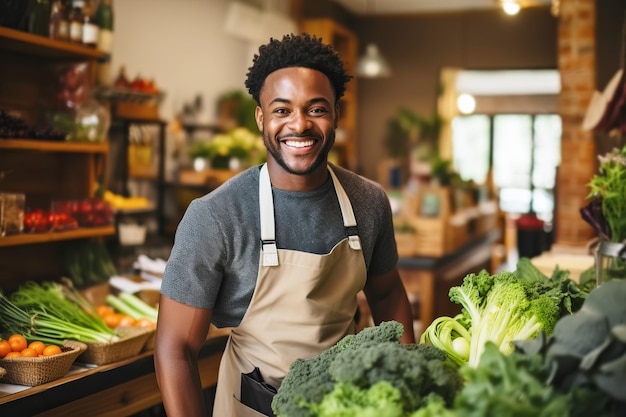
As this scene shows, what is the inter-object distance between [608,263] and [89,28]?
8.54ft

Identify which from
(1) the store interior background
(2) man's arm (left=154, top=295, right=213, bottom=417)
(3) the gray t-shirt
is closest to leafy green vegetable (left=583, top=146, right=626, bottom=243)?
(3) the gray t-shirt

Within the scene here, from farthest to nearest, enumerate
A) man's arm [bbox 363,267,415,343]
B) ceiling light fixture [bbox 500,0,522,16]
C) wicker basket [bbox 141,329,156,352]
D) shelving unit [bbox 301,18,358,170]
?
shelving unit [bbox 301,18,358,170], ceiling light fixture [bbox 500,0,522,16], wicker basket [bbox 141,329,156,352], man's arm [bbox 363,267,415,343]

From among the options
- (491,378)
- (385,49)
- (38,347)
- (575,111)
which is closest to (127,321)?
(38,347)

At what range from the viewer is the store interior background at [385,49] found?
22.2 ft

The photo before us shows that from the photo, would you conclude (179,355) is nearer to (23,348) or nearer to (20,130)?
(23,348)

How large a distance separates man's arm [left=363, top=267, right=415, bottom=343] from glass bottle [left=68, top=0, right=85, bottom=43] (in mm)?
2089

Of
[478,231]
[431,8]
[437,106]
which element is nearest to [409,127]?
[437,106]

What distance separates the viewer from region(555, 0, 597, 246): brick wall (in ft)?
17.3

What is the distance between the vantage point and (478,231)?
25.3 feet

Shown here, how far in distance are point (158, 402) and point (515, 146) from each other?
29.3ft

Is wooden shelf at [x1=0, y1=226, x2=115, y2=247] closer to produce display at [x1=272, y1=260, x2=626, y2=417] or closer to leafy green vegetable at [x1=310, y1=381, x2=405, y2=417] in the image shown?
produce display at [x1=272, y1=260, x2=626, y2=417]

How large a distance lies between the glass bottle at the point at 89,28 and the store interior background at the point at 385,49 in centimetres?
269

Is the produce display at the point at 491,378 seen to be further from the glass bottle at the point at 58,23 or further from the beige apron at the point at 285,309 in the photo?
the glass bottle at the point at 58,23

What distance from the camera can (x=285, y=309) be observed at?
80.0 inches
